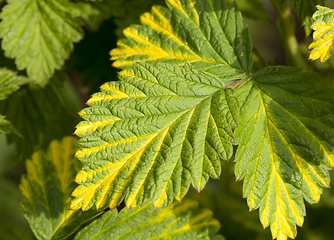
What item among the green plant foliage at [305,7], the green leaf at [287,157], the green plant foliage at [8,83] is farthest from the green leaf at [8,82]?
the green plant foliage at [305,7]

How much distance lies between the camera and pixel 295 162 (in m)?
0.93

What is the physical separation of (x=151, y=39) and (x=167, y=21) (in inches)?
3.1

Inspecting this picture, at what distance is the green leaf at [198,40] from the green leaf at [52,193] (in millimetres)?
418

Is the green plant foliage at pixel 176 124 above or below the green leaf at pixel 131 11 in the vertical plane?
below

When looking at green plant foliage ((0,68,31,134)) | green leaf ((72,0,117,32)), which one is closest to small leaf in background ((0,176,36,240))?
green plant foliage ((0,68,31,134))

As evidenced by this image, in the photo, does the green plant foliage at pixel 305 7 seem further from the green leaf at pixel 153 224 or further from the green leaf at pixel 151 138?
the green leaf at pixel 153 224

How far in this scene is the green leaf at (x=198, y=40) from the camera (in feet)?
3.45

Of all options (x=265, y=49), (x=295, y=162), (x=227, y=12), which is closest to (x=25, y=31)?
(x=227, y=12)

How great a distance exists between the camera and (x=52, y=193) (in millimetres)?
1160

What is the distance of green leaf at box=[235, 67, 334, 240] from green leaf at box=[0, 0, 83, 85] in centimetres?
82

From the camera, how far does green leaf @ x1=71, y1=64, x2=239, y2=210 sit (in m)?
0.90

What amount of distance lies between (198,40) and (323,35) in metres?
0.37

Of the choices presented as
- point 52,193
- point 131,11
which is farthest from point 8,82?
point 131,11

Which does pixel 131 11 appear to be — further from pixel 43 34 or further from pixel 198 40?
pixel 198 40
